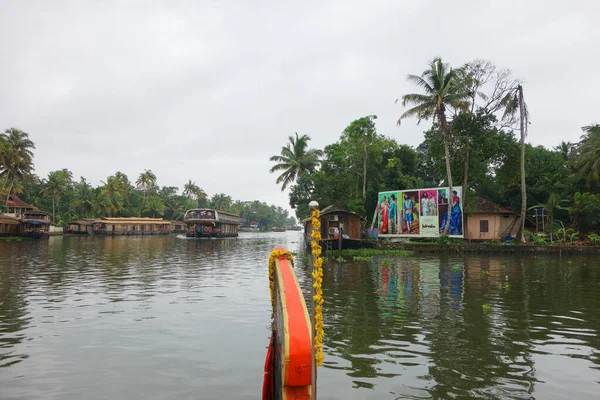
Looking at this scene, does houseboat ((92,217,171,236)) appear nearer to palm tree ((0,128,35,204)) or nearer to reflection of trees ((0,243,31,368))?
palm tree ((0,128,35,204))

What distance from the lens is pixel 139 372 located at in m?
5.96

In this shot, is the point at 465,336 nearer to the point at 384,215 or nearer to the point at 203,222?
the point at 384,215

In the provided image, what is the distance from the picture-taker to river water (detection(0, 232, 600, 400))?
541 cm

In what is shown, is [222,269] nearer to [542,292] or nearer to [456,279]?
[456,279]

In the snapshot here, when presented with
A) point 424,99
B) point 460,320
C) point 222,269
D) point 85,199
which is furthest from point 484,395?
point 85,199

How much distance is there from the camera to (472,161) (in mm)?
30438

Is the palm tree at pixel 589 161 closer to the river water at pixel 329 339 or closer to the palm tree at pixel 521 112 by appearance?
the palm tree at pixel 521 112

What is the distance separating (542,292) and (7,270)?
832 inches

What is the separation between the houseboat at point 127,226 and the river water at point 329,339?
58.1 metres

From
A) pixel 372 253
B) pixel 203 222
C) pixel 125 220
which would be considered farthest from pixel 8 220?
pixel 372 253

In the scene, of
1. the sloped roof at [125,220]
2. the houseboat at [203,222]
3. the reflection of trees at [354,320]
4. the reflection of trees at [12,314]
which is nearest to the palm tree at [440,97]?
the reflection of trees at [354,320]

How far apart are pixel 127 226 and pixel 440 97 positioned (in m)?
59.5

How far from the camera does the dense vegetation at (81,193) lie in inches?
2012

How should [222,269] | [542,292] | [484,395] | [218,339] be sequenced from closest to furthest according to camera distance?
[484,395]
[218,339]
[542,292]
[222,269]
